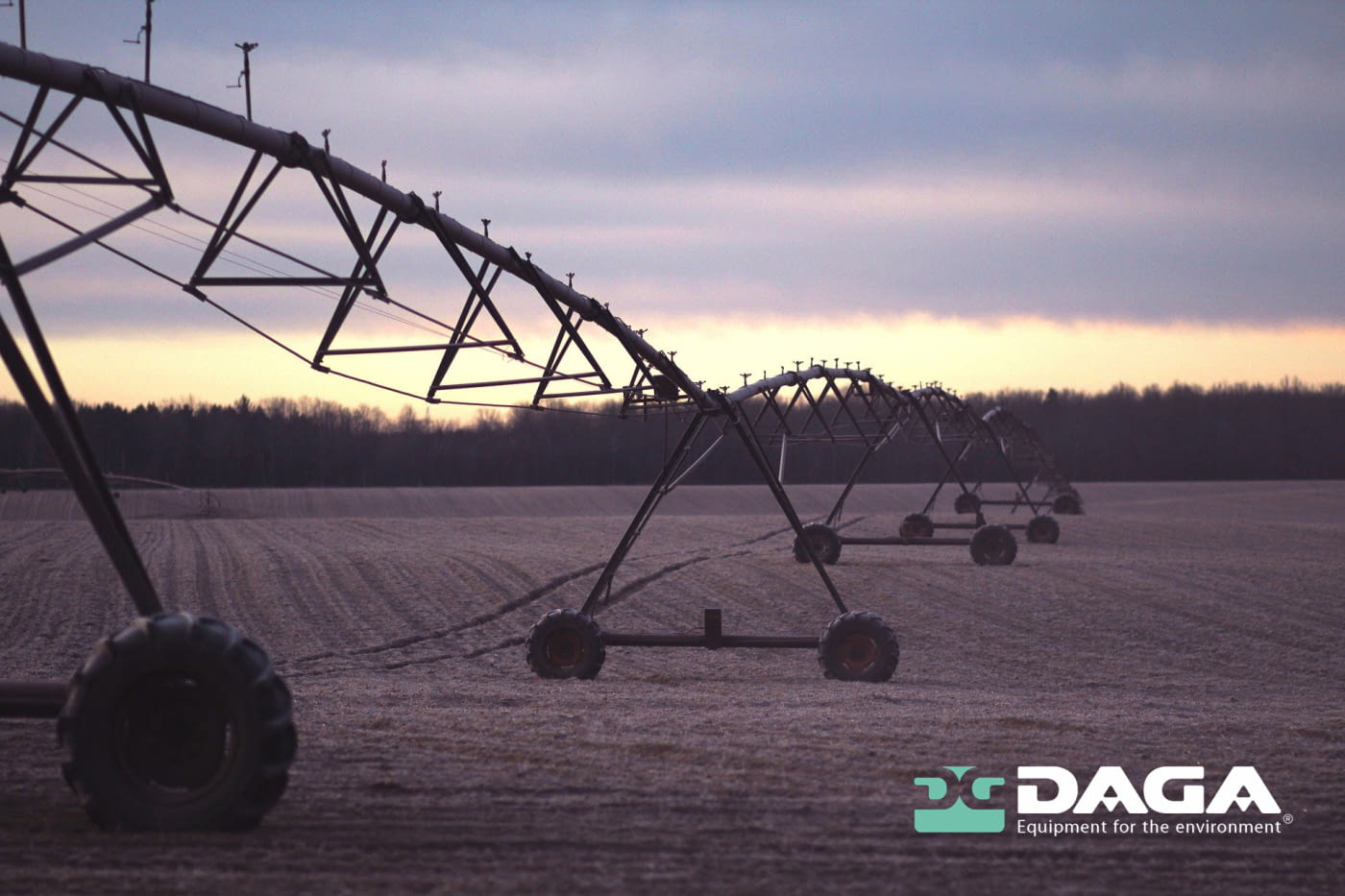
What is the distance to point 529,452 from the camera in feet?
302

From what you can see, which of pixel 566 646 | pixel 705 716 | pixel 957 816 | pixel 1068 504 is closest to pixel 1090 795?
pixel 957 816

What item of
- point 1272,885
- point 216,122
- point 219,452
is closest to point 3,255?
point 216,122

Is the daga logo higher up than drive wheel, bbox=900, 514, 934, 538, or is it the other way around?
drive wheel, bbox=900, 514, 934, 538

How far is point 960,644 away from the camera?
20.8 metres

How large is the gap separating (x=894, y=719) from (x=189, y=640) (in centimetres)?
621

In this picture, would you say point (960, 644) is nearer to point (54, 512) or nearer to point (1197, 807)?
point (1197, 807)

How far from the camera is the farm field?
6.47 m

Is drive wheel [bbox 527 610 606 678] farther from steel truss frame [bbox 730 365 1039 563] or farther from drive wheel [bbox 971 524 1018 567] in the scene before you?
drive wheel [bbox 971 524 1018 567]

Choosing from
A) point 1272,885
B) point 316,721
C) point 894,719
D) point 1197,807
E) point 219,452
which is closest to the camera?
point 1272,885

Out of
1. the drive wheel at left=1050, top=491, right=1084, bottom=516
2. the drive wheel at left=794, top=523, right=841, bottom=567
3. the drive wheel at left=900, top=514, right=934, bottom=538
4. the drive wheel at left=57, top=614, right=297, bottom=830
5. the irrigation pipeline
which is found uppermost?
the drive wheel at left=1050, top=491, right=1084, bottom=516

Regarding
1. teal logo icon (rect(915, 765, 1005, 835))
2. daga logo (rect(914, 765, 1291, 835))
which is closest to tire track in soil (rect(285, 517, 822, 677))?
daga logo (rect(914, 765, 1291, 835))

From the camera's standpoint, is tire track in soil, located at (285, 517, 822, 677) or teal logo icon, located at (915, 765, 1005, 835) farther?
tire track in soil, located at (285, 517, 822, 677)

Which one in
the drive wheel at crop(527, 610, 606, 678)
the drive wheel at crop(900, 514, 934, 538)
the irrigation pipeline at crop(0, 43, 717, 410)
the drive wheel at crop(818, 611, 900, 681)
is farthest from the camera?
the drive wheel at crop(900, 514, 934, 538)

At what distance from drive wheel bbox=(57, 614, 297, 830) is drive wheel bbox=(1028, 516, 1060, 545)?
3527cm
